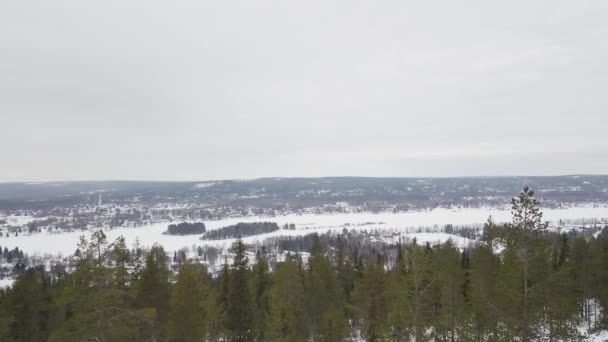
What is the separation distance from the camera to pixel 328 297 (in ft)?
121

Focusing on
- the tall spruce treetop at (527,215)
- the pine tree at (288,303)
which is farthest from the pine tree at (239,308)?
the tall spruce treetop at (527,215)

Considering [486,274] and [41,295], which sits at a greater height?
[486,274]

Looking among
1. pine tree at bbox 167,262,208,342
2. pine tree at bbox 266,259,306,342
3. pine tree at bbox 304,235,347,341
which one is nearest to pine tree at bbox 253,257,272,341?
pine tree at bbox 266,259,306,342

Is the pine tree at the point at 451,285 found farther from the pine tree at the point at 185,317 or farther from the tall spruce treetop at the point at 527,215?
the pine tree at the point at 185,317

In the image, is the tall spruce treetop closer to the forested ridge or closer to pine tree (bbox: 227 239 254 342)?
the forested ridge

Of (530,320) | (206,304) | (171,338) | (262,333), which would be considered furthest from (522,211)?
(262,333)

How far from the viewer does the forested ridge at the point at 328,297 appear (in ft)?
50.1

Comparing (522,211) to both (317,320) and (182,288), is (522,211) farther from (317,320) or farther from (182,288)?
(317,320)

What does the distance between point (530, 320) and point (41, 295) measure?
3333 centimetres

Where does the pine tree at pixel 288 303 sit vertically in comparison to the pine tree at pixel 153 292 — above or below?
below

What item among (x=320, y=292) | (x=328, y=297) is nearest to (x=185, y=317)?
(x=320, y=292)

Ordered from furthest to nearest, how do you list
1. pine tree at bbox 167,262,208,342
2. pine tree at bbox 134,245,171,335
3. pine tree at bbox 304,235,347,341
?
pine tree at bbox 304,235,347,341 → pine tree at bbox 134,245,171,335 → pine tree at bbox 167,262,208,342

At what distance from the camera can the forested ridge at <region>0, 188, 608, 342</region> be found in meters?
15.3

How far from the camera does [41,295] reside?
105 feet
